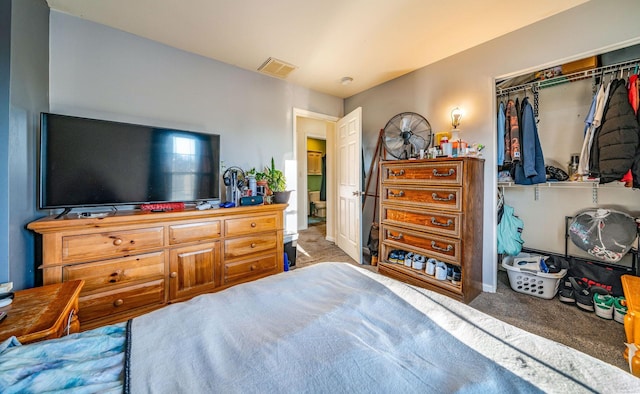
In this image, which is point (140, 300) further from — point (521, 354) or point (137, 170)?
point (521, 354)

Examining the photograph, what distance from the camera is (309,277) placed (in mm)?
1181

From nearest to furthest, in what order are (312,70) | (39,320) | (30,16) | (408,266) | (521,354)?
(521,354) < (39,320) < (30,16) < (408,266) < (312,70)

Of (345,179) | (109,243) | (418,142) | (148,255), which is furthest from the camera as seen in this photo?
(345,179)

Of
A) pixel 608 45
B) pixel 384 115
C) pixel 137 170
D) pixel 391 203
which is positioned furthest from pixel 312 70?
pixel 608 45

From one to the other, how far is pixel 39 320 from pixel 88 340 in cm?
54

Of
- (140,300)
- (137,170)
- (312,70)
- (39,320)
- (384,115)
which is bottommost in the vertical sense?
(140,300)

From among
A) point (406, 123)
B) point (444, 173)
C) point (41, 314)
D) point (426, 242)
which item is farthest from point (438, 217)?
point (41, 314)

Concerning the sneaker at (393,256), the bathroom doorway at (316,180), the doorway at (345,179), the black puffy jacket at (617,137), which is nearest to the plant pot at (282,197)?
the doorway at (345,179)

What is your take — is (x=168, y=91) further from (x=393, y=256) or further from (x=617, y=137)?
(x=617, y=137)

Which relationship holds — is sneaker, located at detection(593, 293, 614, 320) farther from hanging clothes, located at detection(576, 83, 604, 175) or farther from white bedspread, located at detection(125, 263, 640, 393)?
white bedspread, located at detection(125, 263, 640, 393)

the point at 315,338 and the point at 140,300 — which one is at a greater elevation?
the point at 315,338

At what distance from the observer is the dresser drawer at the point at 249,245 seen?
2.11m

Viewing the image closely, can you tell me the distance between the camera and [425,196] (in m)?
2.29

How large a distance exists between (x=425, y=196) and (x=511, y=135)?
105 cm
